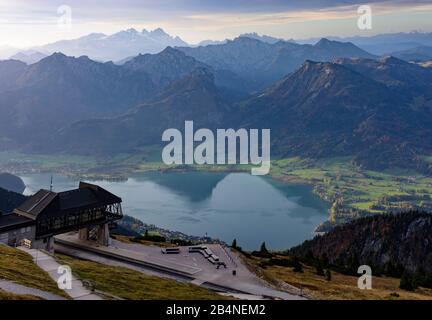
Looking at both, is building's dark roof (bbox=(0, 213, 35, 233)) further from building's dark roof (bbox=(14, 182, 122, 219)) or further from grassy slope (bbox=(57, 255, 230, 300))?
grassy slope (bbox=(57, 255, 230, 300))

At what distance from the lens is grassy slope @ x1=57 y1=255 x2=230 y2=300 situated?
4381 cm

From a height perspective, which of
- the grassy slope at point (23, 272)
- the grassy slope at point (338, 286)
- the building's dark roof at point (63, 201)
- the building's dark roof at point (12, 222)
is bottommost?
the grassy slope at point (338, 286)

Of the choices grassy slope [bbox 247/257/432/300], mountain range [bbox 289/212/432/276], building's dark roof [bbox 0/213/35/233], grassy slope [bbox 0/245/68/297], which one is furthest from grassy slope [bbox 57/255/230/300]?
mountain range [bbox 289/212/432/276]

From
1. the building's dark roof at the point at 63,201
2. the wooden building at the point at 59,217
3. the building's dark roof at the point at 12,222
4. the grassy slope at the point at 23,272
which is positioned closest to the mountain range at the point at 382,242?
the wooden building at the point at 59,217

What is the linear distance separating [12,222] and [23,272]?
71.2ft

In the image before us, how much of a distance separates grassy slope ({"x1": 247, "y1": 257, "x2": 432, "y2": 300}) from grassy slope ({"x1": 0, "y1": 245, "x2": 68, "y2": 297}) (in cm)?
3017

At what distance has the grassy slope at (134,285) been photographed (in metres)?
43.8

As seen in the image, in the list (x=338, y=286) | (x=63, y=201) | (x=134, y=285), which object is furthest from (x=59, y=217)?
(x=338, y=286)

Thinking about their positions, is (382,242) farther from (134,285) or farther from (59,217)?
(134,285)

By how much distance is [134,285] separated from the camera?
4778 cm

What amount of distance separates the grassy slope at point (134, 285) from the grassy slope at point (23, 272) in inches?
148

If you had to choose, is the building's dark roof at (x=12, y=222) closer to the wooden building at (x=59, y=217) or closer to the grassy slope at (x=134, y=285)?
the wooden building at (x=59, y=217)
